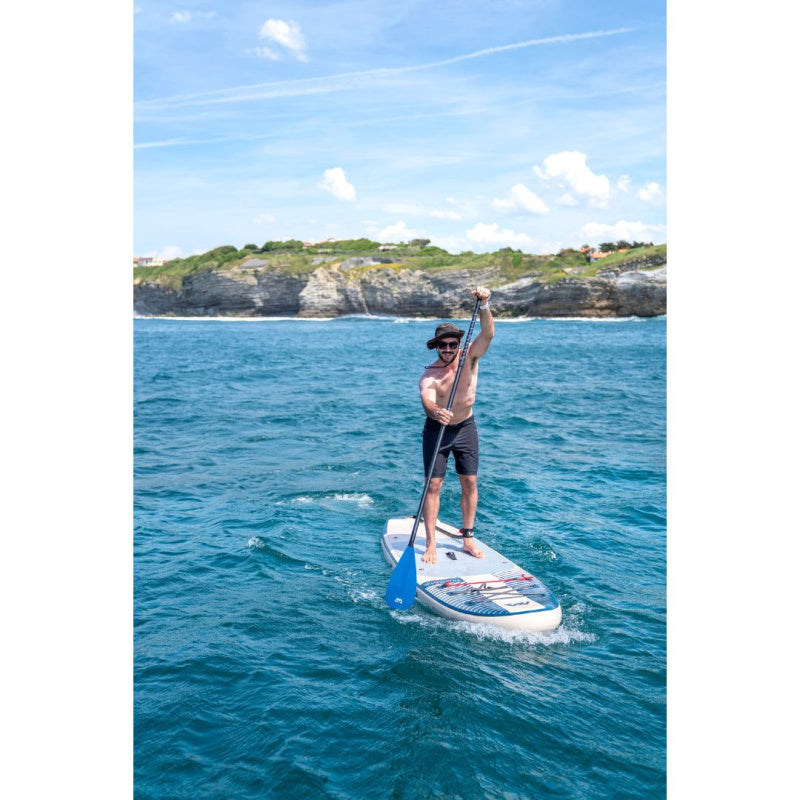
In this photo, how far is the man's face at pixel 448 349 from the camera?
7.54 metres

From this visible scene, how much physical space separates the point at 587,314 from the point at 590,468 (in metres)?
80.2

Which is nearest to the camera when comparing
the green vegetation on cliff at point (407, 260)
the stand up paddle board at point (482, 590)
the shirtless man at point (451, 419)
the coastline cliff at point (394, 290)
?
the stand up paddle board at point (482, 590)

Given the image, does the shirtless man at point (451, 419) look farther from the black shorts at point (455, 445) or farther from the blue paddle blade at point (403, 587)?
the blue paddle blade at point (403, 587)

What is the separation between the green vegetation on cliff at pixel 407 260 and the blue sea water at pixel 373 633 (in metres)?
77.6

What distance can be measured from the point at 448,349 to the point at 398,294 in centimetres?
9526

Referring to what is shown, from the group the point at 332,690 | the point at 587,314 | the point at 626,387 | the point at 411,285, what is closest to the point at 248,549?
the point at 332,690

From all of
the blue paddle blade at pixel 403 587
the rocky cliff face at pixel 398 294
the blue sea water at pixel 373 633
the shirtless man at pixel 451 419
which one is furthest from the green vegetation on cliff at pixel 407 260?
the blue paddle blade at pixel 403 587

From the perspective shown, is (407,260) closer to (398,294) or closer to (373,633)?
(398,294)

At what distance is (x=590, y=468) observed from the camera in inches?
559

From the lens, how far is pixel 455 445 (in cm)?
816

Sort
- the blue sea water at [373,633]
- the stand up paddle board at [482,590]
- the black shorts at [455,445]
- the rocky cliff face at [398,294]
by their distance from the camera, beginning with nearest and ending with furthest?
the blue sea water at [373,633], the stand up paddle board at [482,590], the black shorts at [455,445], the rocky cliff face at [398,294]

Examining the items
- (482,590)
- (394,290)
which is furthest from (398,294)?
(482,590)

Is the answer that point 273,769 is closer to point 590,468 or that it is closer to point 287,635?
point 287,635

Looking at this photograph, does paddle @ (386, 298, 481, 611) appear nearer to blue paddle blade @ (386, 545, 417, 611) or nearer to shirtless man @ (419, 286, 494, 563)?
blue paddle blade @ (386, 545, 417, 611)
